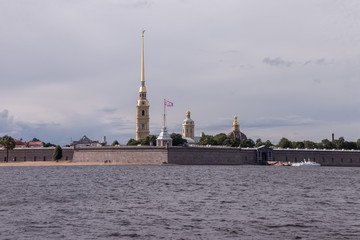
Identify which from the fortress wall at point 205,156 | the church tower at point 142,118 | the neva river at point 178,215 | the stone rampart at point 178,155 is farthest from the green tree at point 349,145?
the neva river at point 178,215

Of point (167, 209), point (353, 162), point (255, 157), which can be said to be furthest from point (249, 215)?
point (353, 162)

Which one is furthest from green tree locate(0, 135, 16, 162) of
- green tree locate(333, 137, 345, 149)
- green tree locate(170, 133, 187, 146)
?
green tree locate(333, 137, 345, 149)

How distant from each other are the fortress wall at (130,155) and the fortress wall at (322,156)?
42.4 metres

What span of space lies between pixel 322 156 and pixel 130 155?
202ft

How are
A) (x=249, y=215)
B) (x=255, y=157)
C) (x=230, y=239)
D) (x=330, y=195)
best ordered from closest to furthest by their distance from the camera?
(x=230, y=239) < (x=249, y=215) < (x=330, y=195) < (x=255, y=157)

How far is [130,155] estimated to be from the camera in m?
Answer: 123

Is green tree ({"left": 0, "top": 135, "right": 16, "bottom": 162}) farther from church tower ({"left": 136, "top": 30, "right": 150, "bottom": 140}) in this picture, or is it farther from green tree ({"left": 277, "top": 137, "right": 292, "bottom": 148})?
green tree ({"left": 277, "top": 137, "right": 292, "bottom": 148})

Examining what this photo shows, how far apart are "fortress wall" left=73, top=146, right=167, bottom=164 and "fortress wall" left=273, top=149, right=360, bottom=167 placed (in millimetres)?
42386

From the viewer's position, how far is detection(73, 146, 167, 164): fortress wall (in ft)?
401

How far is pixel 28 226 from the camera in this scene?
26406 millimetres

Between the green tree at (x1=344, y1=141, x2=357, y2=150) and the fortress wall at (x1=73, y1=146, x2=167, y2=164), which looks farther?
the green tree at (x1=344, y1=141, x2=357, y2=150)

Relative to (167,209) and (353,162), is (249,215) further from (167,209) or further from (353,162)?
(353,162)

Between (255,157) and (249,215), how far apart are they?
389 feet

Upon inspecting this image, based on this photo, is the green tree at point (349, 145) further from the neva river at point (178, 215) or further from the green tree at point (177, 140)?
the neva river at point (178, 215)
